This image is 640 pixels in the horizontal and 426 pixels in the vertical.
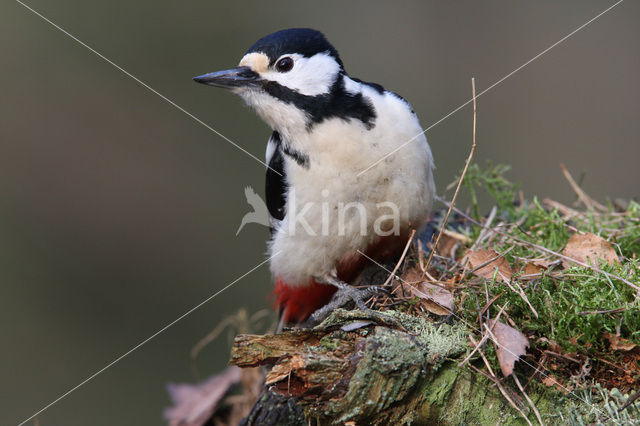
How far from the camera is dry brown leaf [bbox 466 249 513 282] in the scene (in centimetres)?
235

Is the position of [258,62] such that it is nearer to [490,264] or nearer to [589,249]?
[490,264]

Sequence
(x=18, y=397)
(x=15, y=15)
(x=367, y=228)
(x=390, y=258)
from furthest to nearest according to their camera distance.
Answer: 1. (x=15, y=15)
2. (x=18, y=397)
3. (x=390, y=258)
4. (x=367, y=228)

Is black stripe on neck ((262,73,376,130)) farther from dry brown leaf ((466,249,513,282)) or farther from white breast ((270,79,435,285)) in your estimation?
→ dry brown leaf ((466,249,513,282))

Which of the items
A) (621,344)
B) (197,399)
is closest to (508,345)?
(621,344)

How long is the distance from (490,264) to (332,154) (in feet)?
2.71

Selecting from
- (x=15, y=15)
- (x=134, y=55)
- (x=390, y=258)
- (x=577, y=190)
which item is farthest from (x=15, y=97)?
(x=577, y=190)

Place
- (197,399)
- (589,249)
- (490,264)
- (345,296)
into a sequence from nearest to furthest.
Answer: (490,264)
(589,249)
(345,296)
(197,399)

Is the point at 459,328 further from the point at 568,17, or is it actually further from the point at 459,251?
the point at 568,17

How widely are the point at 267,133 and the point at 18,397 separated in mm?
3362

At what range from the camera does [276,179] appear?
10.1 ft

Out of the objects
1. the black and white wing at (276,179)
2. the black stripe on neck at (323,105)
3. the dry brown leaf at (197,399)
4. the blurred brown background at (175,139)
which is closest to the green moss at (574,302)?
the black stripe on neck at (323,105)

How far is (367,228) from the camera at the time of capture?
2.86 meters

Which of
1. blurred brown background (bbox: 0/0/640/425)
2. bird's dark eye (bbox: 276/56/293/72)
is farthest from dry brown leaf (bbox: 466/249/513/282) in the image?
blurred brown background (bbox: 0/0/640/425)

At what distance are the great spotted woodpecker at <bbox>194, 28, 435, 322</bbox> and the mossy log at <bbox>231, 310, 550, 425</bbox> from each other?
0.69 metres
